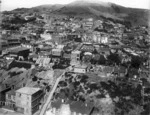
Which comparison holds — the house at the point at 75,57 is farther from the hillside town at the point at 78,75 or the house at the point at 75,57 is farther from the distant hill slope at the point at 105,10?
the distant hill slope at the point at 105,10

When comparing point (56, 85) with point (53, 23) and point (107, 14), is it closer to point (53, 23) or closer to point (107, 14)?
point (107, 14)

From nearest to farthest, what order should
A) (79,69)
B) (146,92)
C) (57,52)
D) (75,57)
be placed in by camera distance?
(146,92) < (79,69) < (75,57) < (57,52)

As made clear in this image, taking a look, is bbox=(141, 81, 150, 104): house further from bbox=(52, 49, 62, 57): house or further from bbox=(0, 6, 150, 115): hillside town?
bbox=(52, 49, 62, 57): house

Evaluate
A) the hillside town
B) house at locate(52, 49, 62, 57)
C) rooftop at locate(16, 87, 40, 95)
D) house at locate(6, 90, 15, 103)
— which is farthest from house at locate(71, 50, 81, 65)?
house at locate(6, 90, 15, 103)

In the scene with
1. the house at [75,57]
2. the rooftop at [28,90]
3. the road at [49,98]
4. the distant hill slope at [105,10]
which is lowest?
the road at [49,98]

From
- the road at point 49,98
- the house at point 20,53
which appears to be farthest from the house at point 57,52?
the road at point 49,98

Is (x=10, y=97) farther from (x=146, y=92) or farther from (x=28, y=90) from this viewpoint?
(x=146, y=92)

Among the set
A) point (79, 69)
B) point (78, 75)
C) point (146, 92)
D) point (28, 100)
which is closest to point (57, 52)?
point (79, 69)
